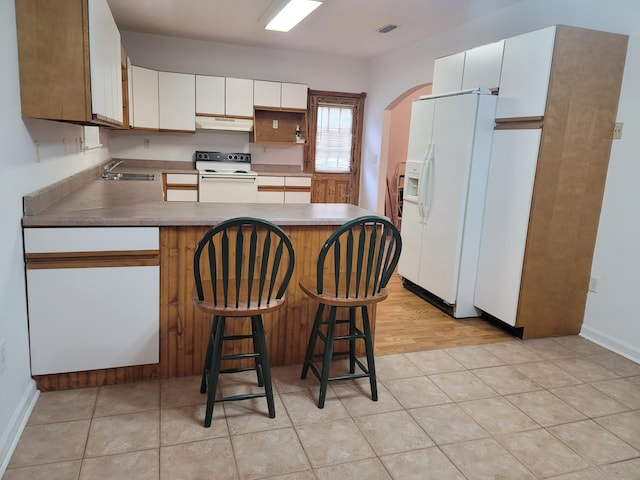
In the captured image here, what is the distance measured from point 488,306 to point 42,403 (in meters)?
2.95

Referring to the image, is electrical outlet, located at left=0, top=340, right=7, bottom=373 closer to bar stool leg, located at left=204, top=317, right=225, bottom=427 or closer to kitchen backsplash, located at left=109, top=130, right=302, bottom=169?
bar stool leg, located at left=204, top=317, right=225, bottom=427

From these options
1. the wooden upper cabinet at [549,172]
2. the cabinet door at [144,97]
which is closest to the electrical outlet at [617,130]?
the wooden upper cabinet at [549,172]

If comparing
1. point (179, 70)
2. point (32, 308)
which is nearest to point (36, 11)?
point (32, 308)

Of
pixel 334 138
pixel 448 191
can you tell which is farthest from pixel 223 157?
pixel 448 191

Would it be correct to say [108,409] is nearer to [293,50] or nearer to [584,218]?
[584,218]

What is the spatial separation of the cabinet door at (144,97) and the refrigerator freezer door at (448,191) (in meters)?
3.61

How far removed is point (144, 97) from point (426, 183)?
373 cm

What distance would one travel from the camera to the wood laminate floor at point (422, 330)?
124 inches

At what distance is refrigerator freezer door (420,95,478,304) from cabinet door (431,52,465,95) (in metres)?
0.29

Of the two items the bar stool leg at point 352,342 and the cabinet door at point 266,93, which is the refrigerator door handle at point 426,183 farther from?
the cabinet door at point 266,93

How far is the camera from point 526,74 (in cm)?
309

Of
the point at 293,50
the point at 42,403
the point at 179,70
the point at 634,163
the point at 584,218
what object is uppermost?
the point at 293,50

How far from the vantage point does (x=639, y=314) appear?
9.82 feet

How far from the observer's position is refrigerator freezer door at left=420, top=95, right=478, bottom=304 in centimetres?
345
